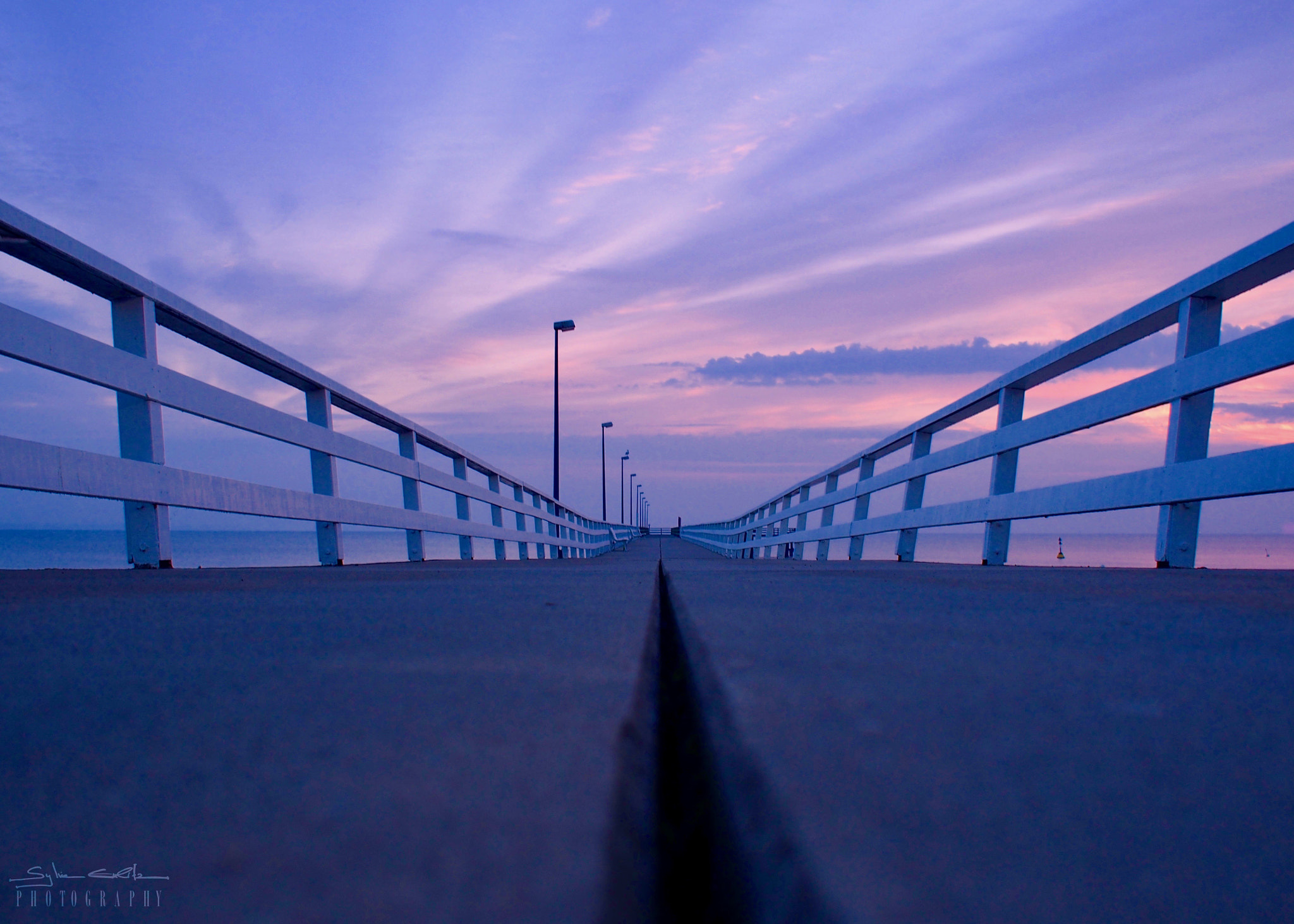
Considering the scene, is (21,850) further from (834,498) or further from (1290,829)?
(834,498)

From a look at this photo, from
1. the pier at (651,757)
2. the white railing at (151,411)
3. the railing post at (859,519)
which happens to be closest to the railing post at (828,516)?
the railing post at (859,519)

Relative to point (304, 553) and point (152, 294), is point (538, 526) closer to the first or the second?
point (152, 294)

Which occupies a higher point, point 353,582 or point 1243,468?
point 1243,468

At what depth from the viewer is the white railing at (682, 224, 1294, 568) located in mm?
3184

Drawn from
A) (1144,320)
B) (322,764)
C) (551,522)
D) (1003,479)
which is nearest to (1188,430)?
(1144,320)

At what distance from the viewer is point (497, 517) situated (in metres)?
10.5

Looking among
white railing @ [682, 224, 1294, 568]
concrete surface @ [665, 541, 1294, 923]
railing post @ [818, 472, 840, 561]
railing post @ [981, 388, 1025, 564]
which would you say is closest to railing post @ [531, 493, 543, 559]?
railing post @ [818, 472, 840, 561]

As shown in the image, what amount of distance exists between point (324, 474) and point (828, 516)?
6989 mm

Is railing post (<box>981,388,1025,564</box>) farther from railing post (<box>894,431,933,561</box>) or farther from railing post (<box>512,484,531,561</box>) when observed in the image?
railing post (<box>512,484,531,561</box>)

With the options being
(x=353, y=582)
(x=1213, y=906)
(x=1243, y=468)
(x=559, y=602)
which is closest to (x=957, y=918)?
(x=1213, y=906)

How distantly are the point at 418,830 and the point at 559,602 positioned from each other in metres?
1.59

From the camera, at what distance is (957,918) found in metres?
0.46

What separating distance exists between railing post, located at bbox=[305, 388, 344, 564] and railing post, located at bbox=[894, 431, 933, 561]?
14.4 ft

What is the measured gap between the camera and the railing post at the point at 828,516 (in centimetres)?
1020
